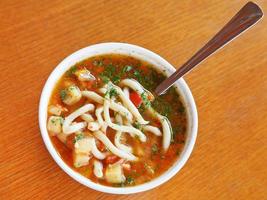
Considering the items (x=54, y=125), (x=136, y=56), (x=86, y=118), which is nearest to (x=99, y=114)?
(x=86, y=118)

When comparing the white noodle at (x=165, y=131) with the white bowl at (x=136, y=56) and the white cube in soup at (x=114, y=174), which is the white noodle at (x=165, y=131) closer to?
the white bowl at (x=136, y=56)

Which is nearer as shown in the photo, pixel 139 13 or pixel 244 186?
pixel 244 186

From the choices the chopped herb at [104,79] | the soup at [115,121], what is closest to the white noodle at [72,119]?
the soup at [115,121]

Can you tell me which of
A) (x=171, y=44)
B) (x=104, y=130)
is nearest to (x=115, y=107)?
(x=104, y=130)

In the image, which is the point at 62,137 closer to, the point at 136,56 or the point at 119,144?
the point at 119,144

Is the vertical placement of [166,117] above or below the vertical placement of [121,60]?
below

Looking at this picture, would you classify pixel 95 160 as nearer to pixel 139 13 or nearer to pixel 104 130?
pixel 104 130
